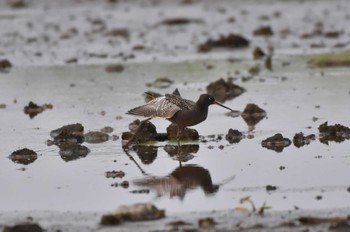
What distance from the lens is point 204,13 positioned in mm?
32438

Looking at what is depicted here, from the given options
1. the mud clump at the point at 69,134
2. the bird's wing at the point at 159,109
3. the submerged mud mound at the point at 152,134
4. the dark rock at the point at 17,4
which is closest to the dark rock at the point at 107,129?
the mud clump at the point at 69,134

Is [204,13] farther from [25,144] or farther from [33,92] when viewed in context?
[25,144]

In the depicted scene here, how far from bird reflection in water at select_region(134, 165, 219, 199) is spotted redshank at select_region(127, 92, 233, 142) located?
958 millimetres

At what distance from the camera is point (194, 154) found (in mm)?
12938

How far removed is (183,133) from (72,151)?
1.54 metres

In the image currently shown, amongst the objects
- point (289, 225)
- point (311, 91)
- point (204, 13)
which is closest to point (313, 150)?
point (289, 225)

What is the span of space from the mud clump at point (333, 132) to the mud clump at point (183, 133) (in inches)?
66.5

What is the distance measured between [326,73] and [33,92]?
5.63 meters

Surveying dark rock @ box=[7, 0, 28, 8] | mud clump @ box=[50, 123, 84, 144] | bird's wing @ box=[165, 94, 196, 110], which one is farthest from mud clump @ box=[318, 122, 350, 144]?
dark rock @ box=[7, 0, 28, 8]

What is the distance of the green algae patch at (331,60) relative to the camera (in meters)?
20.8

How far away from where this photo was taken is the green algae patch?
20750mm

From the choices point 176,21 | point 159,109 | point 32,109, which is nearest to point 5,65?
point 32,109

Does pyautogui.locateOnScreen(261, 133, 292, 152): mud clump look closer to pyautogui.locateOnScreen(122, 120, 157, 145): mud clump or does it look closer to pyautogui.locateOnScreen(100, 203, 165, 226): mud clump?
pyautogui.locateOnScreen(122, 120, 157, 145): mud clump

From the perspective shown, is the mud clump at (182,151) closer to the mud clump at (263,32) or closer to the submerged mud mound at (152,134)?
the submerged mud mound at (152,134)
